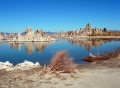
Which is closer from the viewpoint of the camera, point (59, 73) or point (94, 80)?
point (94, 80)

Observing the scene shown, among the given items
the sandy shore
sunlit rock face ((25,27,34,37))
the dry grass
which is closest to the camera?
the sandy shore

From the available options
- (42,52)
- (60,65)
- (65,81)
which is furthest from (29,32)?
(65,81)

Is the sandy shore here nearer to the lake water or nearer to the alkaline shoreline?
the alkaline shoreline

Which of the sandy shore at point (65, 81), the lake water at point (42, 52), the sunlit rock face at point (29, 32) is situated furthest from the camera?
the sunlit rock face at point (29, 32)

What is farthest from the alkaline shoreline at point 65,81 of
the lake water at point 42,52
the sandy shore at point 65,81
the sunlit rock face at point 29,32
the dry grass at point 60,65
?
the sunlit rock face at point 29,32

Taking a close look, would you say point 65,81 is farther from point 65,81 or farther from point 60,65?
point 60,65

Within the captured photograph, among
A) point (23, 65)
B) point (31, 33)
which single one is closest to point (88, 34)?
point (31, 33)

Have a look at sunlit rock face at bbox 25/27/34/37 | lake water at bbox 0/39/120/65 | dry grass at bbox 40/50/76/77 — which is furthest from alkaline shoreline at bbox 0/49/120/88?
sunlit rock face at bbox 25/27/34/37

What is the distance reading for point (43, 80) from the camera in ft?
36.4

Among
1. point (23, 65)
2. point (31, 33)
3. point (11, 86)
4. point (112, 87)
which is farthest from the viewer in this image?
point (31, 33)

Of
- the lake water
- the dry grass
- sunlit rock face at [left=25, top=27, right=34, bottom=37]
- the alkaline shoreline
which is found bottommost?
the lake water

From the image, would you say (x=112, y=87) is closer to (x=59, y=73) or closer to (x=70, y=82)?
(x=70, y=82)

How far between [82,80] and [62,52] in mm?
2499

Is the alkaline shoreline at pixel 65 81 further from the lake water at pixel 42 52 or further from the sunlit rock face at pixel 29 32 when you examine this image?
the sunlit rock face at pixel 29 32
